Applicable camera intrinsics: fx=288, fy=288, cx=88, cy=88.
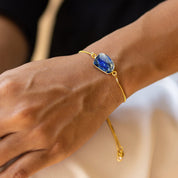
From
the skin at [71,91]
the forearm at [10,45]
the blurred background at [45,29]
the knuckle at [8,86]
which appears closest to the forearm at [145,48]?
the skin at [71,91]

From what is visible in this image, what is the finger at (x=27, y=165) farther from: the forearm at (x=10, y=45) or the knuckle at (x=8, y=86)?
the forearm at (x=10, y=45)

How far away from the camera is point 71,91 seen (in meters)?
0.52

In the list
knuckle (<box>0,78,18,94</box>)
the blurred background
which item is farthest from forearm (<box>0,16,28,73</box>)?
the blurred background

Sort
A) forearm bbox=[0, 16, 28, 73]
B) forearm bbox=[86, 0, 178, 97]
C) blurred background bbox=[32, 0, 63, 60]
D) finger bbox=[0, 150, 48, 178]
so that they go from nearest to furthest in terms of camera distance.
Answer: finger bbox=[0, 150, 48, 178]
forearm bbox=[86, 0, 178, 97]
forearm bbox=[0, 16, 28, 73]
blurred background bbox=[32, 0, 63, 60]

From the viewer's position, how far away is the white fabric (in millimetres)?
488

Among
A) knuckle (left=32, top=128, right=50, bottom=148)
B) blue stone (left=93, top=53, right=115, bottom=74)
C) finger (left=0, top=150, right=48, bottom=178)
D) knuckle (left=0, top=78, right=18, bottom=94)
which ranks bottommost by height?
finger (left=0, top=150, right=48, bottom=178)

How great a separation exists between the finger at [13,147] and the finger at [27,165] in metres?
0.01

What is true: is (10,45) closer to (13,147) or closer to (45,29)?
(13,147)

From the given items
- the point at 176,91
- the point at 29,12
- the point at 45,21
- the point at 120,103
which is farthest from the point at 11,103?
the point at 45,21

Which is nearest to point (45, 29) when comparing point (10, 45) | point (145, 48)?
point (10, 45)

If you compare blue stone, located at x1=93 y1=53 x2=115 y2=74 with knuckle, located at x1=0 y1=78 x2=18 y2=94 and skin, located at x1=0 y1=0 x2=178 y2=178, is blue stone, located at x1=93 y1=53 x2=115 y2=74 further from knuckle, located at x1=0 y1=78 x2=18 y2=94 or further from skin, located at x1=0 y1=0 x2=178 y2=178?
knuckle, located at x1=0 y1=78 x2=18 y2=94

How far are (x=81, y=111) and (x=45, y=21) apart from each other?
3.92 feet

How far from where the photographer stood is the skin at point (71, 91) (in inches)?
18.8

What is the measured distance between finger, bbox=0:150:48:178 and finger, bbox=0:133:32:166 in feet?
0.04
